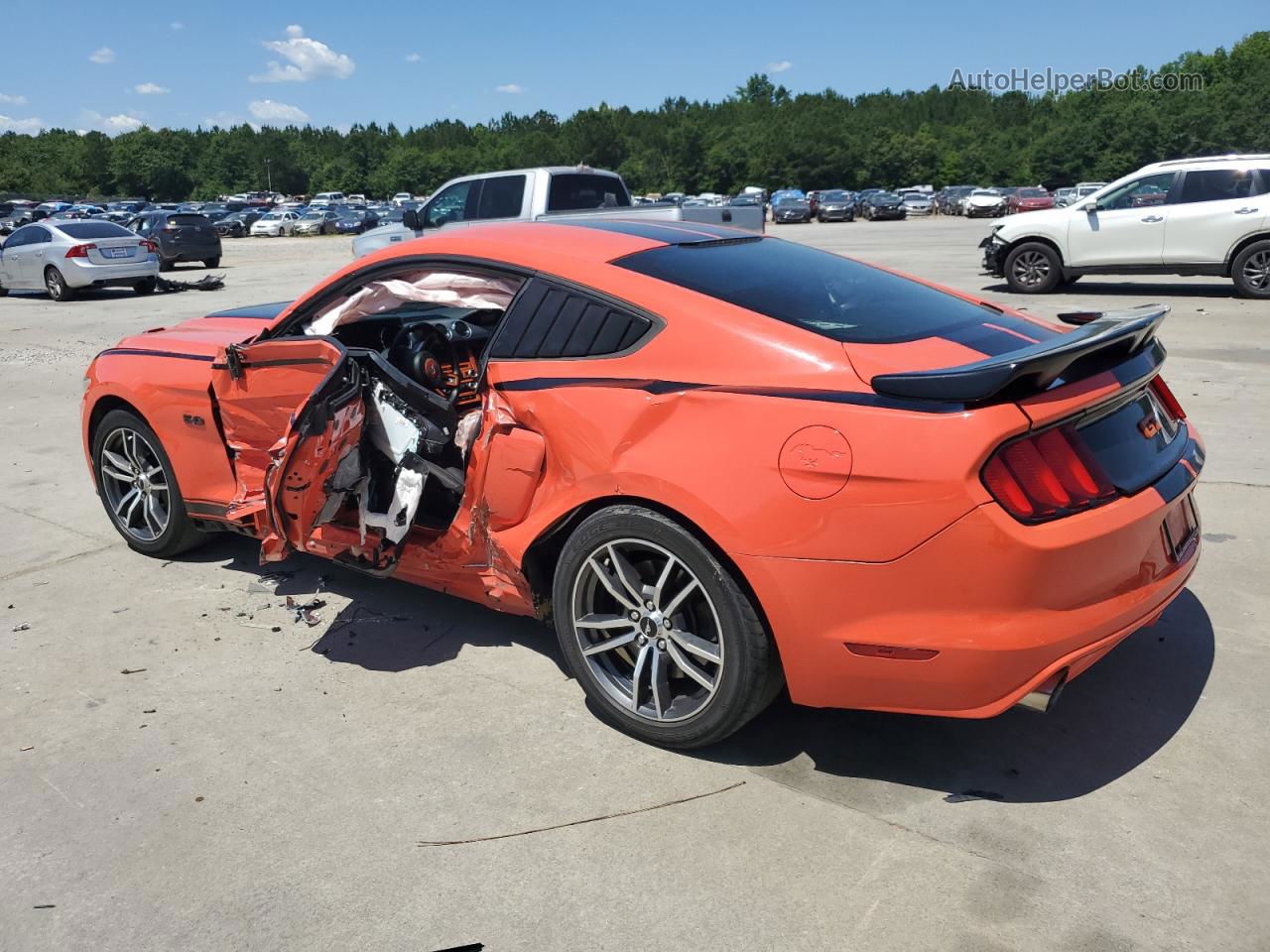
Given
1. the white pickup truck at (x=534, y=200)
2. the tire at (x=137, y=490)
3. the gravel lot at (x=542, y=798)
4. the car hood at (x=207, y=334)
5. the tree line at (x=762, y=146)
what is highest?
the tree line at (x=762, y=146)

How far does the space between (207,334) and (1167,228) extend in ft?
40.7

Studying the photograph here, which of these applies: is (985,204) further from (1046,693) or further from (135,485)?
(1046,693)

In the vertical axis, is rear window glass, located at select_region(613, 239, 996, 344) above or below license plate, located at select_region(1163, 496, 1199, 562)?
above

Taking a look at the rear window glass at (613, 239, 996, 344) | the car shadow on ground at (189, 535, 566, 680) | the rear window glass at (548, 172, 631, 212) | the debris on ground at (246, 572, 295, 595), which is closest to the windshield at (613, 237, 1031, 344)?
the rear window glass at (613, 239, 996, 344)

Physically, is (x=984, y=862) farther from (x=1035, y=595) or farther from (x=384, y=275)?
(x=384, y=275)

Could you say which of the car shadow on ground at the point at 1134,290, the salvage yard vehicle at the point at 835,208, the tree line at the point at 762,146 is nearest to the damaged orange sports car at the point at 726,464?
the car shadow on ground at the point at 1134,290

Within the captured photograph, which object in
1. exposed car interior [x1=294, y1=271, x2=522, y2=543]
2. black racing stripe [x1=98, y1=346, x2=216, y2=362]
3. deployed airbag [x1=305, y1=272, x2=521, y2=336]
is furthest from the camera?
black racing stripe [x1=98, y1=346, x2=216, y2=362]

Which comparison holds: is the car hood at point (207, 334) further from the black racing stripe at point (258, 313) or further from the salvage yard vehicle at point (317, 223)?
the salvage yard vehicle at point (317, 223)

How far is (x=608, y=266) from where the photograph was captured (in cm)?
342

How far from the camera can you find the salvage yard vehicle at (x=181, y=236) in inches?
947

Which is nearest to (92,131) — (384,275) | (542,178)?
(542,178)

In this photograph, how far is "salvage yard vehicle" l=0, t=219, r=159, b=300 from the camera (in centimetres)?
1859

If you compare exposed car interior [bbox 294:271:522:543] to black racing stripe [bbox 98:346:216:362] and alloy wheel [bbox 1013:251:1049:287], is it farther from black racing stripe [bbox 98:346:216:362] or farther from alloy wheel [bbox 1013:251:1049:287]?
alloy wheel [bbox 1013:251:1049:287]

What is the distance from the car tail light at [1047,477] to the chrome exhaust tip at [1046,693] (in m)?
0.43
